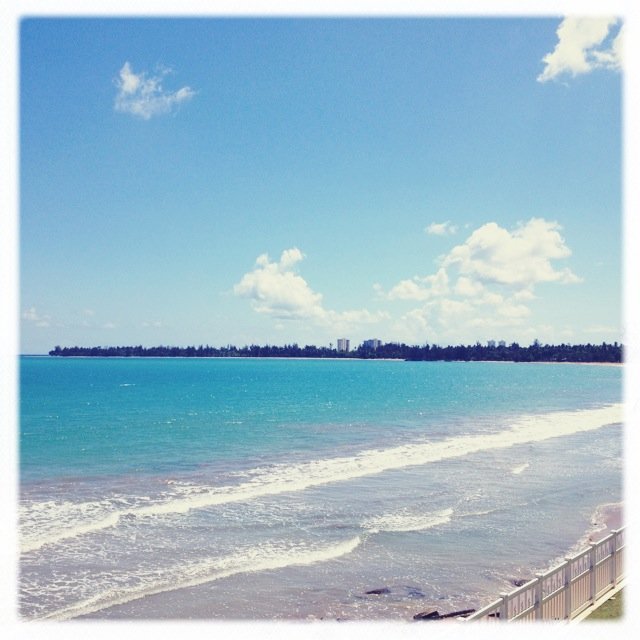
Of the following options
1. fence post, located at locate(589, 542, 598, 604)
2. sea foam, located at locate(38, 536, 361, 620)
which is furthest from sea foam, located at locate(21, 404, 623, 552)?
fence post, located at locate(589, 542, 598, 604)

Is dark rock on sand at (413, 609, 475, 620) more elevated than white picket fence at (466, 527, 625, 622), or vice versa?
white picket fence at (466, 527, 625, 622)

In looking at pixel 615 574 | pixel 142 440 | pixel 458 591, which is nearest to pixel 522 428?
pixel 142 440

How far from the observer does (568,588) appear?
9234 millimetres

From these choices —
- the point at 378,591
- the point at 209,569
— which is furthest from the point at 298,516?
the point at 378,591

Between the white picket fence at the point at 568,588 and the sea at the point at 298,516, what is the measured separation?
3.65 meters

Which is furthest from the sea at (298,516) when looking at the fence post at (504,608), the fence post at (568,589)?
the fence post at (504,608)

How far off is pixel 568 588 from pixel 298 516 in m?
11.9

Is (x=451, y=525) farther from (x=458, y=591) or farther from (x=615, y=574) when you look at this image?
(x=615, y=574)

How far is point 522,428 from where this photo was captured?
152ft

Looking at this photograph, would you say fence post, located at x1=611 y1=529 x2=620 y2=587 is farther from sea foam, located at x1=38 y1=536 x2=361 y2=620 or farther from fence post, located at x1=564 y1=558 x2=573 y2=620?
sea foam, located at x1=38 y1=536 x2=361 y2=620

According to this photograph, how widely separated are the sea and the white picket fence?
365 centimetres

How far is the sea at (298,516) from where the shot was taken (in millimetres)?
13727

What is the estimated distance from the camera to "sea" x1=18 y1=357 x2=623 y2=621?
1373 cm

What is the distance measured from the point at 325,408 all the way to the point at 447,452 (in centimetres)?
2986
